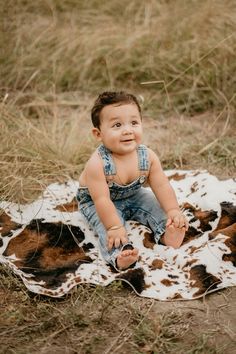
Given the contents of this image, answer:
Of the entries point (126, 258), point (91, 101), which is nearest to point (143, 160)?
point (126, 258)

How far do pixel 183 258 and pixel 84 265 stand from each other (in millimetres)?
411

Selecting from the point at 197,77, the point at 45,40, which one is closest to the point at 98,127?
the point at 197,77

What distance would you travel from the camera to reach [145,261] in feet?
7.09

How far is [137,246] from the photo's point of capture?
7.40 ft

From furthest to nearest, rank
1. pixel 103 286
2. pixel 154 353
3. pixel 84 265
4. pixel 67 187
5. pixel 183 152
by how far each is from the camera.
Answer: pixel 183 152, pixel 67 187, pixel 84 265, pixel 103 286, pixel 154 353

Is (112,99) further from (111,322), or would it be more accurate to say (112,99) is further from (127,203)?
(111,322)

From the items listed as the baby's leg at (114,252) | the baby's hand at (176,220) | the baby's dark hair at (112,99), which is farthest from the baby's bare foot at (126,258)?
the baby's dark hair at (112,99)

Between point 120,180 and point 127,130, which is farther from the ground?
point 127,130

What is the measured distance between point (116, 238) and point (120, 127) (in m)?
0.47

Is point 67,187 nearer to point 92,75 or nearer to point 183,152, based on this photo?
point 183,152

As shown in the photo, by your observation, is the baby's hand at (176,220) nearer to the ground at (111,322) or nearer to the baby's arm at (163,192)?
the baby's arm at (163,192)

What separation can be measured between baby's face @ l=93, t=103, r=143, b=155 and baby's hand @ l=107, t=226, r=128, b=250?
0.35m

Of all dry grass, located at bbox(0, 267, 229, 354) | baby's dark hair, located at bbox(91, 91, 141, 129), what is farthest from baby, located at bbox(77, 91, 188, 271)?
dry grass, located at bbox(0, 267, 229, 354)

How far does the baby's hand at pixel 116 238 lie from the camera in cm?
212
